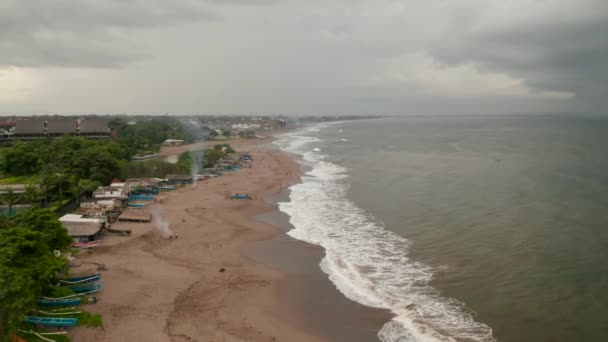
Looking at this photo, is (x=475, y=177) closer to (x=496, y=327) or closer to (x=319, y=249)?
(x=319, y=249)

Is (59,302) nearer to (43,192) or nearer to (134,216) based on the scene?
(134,216)

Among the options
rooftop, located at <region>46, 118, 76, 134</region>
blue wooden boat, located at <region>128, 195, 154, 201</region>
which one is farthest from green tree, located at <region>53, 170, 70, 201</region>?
rooftop, located at <region>46, 118, 76, 134</region>

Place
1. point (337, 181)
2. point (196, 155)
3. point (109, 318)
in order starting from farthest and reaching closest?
1. point (196, 155)
2. point (337, 181)
3. point (109, 318)

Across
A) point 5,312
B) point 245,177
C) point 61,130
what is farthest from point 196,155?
point 5,312

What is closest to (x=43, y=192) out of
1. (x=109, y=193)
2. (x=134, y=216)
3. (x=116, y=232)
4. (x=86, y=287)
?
(x=109, y=193)

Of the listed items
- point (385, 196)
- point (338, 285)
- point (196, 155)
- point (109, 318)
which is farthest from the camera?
point (196, 155)

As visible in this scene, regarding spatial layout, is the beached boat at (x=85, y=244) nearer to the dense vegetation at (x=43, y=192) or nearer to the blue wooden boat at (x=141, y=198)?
the dense vegetation at (x=43, y=192)
